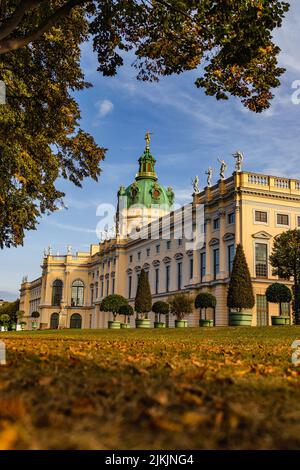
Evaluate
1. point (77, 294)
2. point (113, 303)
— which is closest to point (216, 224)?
point (113, 303)

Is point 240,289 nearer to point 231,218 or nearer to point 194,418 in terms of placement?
point 231,218

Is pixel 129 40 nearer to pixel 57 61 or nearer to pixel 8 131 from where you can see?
pixel 57 61

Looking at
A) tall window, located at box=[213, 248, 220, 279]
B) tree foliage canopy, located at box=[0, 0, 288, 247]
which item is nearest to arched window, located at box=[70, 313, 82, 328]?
tall window, located at box=[213, 248, 220, 279]

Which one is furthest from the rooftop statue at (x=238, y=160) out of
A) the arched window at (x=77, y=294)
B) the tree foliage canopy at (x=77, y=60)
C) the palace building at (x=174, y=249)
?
the arched window at (x=77, y=294)

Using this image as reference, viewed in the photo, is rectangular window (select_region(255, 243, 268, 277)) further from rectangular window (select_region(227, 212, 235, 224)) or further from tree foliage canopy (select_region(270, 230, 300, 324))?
tree foliage canopy (select_region(270, 230, 300, 324))

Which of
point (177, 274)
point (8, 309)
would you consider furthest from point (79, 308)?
point (177, 274)

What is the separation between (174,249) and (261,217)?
16.7 meters

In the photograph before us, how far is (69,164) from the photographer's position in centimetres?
1525

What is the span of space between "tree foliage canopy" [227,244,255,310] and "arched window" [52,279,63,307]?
72040mm

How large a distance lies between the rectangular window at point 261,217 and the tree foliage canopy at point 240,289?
13379 mm

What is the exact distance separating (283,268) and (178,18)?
83.8 ft

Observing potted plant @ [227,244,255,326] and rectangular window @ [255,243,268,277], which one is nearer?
potted plant @ [227,244,255,326]

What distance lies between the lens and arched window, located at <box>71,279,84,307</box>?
9925cm

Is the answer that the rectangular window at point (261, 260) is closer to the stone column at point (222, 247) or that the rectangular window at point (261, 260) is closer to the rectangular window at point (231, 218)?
the stone column at point (222, 247)
